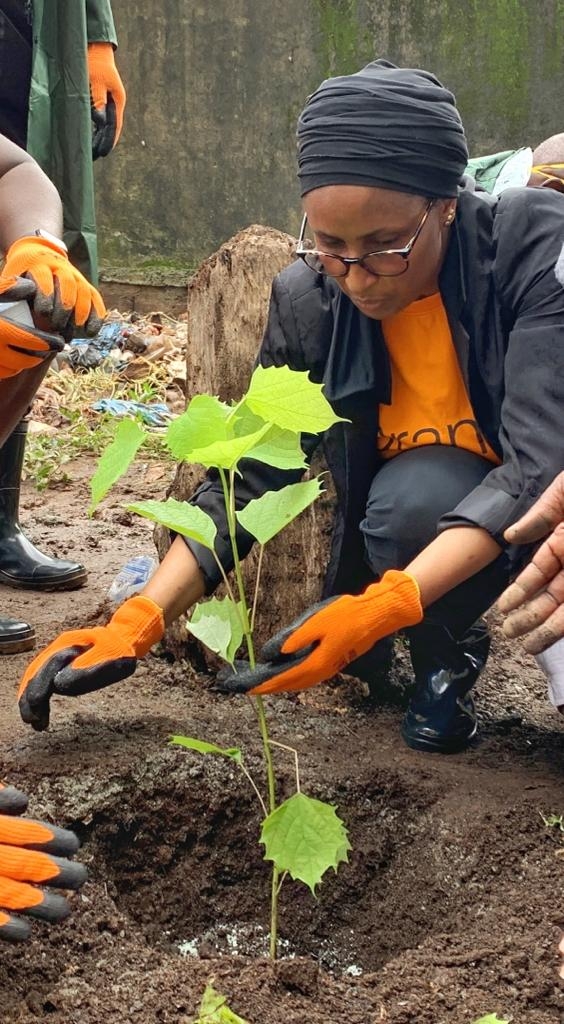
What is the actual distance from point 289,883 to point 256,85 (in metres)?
5.68

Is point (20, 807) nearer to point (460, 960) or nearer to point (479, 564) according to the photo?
point (460, 960)

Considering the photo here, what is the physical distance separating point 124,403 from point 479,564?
3399 mm

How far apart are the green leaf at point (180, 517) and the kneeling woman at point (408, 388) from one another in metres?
0.24

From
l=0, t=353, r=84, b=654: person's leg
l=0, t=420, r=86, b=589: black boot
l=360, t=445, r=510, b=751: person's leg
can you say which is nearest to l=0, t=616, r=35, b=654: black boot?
l=0, t=353, r=84, b=654: person's leg

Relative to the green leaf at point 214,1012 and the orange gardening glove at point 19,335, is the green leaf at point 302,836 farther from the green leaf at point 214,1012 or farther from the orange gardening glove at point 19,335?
the orange gardening glove at point 19,335

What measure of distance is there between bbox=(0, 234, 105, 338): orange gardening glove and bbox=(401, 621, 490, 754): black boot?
3.19 ft

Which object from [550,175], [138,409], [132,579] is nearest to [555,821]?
[132,579]

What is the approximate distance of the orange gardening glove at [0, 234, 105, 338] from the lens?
223 centimetres

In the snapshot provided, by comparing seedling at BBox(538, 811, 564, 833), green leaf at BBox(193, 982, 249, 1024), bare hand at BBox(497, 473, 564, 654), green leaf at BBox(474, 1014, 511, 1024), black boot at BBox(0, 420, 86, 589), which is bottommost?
black boot at BBox(0, 420, 86, 589)

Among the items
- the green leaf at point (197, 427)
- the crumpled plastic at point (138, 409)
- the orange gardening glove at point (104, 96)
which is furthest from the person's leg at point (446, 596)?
the crumpled plastic at point (138, 409)

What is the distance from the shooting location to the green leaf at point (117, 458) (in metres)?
1.42

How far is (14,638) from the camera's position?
254 cm

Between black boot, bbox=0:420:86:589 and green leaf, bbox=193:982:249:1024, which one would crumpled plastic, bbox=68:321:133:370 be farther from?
green leaf, bbox=193:982:249:1024

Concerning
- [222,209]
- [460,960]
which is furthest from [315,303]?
[222,209]
